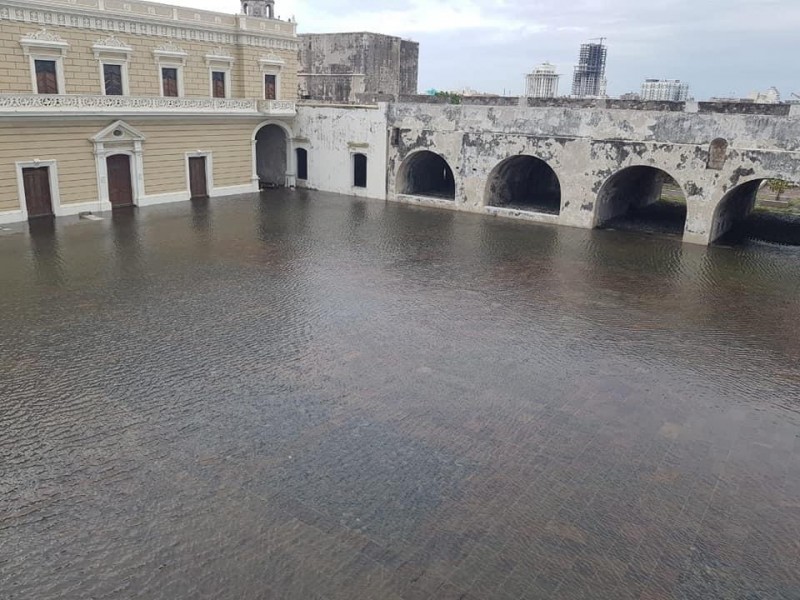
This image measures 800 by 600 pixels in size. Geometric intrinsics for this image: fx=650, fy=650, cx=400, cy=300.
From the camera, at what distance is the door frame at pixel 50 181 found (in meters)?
23.7

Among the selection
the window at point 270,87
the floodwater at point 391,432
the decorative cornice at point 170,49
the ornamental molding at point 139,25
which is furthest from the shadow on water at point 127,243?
the window at point 270,87

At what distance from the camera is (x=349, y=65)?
3994cm

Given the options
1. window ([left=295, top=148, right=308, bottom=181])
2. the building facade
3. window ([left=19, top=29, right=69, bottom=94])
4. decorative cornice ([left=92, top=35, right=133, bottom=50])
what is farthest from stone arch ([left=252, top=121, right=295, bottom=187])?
window ([left=19, top=29, right=69, bottom=94])

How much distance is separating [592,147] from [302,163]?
51.4ft

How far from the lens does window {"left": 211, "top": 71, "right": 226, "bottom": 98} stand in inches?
1180

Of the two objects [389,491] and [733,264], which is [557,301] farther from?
[389,491]

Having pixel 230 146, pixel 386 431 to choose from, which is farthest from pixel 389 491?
pixel 230 146

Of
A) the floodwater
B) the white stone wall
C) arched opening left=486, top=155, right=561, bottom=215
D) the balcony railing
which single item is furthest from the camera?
the white stone wall

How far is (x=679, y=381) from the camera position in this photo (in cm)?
1212

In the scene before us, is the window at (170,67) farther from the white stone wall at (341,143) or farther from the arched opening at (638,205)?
the arched opening at (638,205)

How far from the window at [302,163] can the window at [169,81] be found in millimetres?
7198

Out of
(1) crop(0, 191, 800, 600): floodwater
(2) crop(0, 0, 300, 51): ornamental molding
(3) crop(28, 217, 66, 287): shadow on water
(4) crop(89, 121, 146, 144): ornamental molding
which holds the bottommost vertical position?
(1) crop(0, 191, 800, 600): floodwater

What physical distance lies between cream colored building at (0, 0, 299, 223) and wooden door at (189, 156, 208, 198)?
0.15ft

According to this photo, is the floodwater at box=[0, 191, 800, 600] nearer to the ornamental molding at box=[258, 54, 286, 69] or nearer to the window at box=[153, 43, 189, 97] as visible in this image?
the window at box=[153, 43, 189, 97]
